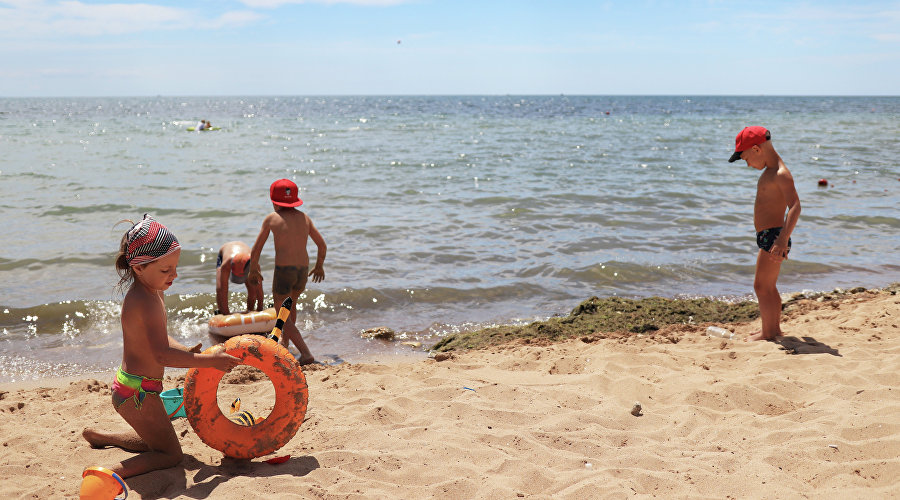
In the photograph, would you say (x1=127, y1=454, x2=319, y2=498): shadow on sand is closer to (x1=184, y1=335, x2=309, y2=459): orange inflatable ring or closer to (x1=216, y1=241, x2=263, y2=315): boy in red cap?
A: (x1=184, y1=335, x2=309, y2=459): orange inflatable ring

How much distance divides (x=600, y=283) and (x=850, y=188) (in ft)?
36.2

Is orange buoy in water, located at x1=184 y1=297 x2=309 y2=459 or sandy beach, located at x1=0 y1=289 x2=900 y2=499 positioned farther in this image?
orange buoy in water, located at x1=184 y1=297 x2=309 y2=459

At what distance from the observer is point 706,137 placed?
33500 millimetres

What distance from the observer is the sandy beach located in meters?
3.54

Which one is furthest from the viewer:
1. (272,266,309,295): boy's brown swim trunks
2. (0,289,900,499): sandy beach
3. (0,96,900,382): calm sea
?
(0,96,900,382): calm sea

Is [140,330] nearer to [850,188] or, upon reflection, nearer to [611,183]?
[611,183]

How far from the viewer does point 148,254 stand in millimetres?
3594

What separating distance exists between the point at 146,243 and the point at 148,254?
6 centimetres

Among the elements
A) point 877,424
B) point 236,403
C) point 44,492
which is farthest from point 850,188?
point 44,492

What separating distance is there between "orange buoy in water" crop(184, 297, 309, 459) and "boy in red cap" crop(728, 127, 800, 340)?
13.3 feet

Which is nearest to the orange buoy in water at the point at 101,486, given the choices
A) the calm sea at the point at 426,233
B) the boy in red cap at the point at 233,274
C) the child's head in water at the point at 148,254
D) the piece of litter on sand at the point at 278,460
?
the piece of litter on sand at the point at 278,460

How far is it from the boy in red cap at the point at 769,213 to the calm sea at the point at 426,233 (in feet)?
8.48

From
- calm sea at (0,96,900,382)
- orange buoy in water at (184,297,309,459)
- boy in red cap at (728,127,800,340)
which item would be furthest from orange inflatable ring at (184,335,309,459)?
boy in red cap at (728,127,800,340)

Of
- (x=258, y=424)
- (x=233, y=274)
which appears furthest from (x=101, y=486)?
(x=233, y=274)
